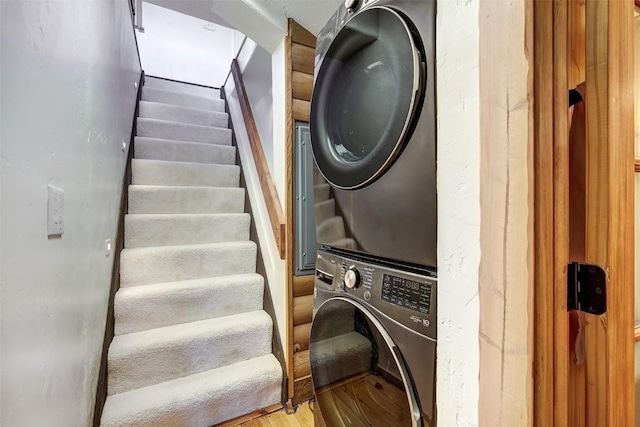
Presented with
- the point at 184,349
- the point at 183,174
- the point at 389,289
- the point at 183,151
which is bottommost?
the point at 184,349

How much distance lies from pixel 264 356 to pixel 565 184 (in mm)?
1653

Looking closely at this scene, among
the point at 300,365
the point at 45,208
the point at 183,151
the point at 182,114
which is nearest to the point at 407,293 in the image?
the point at 45,208

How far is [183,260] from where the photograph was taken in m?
1.77

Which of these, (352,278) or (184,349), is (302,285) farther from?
(352,278)

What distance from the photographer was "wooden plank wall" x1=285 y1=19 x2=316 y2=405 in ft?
4.97

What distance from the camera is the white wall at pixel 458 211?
1.61ft

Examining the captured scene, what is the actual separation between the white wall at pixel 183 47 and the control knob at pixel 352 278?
382cm

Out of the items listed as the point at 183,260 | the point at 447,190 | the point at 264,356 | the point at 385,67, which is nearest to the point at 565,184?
the point at 447,190

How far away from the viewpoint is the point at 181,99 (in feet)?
10.4

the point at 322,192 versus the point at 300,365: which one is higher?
the point at 322,192

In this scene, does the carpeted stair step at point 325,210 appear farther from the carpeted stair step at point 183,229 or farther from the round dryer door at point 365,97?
the carpeted stair step at point 183,229

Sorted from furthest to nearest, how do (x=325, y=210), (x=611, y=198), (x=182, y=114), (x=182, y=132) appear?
(x=182, y=114), (x=182, y=132), (x=325, y=210), (x=611, y=198)

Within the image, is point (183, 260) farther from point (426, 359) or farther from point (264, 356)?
point (426, 359)

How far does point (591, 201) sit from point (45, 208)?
113 centimetres
